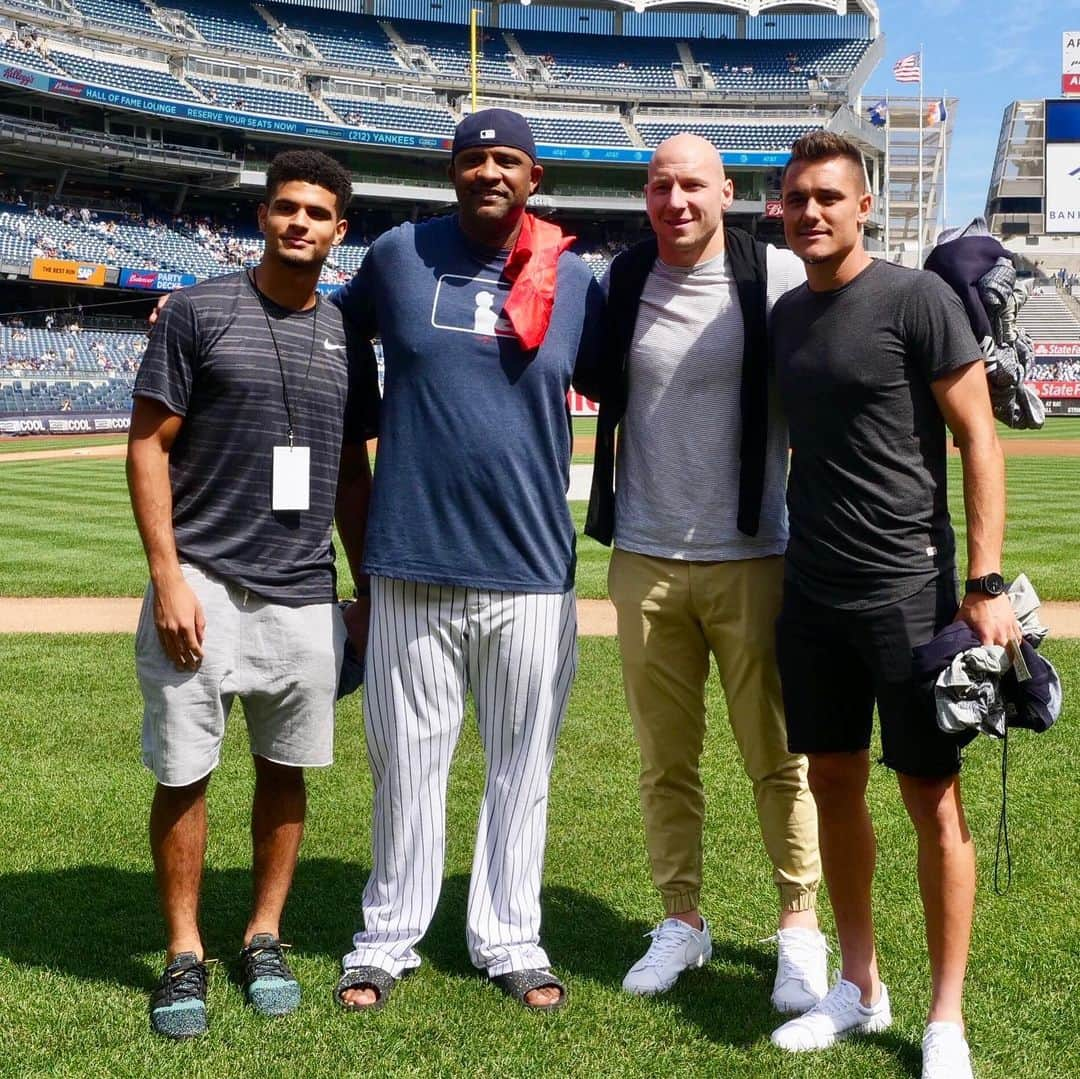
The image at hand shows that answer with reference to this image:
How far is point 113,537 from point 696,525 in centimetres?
1143

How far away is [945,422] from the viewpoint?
9.76 feet

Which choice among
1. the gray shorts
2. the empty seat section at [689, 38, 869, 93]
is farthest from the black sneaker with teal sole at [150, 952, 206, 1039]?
the empty seat section at [689, 38, 869, 93]

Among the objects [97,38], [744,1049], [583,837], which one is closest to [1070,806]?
[583,837]

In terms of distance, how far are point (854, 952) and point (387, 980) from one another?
1.30 meters

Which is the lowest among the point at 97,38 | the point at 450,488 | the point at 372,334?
the point at 450,488

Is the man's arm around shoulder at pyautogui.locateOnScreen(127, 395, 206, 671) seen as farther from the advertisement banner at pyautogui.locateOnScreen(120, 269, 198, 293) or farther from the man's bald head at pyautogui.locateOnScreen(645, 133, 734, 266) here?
the advertisement banner at pyautogui.locateOnScreen(120, 269, 198, 293)

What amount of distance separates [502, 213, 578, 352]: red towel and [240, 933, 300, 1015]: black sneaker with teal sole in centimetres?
186

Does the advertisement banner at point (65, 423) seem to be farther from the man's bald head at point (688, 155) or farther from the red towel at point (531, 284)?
the man's bald head at point (688, 155)

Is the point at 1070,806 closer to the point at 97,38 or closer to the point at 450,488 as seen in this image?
the point at 450,488

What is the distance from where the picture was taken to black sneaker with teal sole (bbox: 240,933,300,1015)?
3268mm

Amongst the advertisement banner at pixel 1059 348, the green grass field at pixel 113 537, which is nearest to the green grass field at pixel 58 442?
the green grass field at pixel 113 537

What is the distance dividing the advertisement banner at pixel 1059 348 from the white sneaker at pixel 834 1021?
2030 inches

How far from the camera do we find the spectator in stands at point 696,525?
3422 mm

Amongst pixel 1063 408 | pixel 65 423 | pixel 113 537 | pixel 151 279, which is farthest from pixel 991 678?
pixel 1063 408
